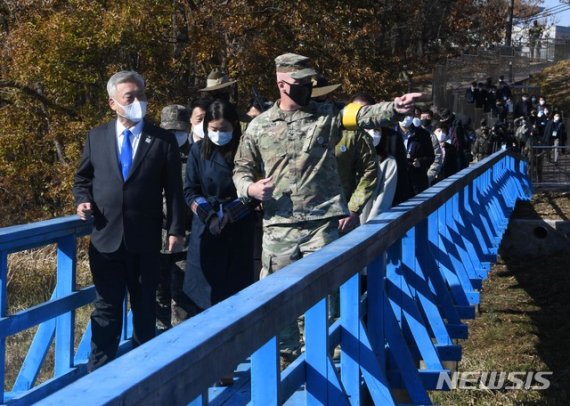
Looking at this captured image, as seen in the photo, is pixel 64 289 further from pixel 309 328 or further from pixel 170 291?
pixel 309 328

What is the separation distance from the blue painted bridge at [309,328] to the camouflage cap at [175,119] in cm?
122

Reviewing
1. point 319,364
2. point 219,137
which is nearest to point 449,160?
point 219,137

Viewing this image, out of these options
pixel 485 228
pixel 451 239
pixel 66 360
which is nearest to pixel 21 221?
pixel 485 228

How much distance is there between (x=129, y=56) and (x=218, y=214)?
14254 mm

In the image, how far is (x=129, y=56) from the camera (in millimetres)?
19641

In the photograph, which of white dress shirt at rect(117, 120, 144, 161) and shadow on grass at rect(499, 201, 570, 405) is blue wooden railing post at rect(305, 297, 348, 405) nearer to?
white dress shirt at rect(117, 120, 144, 161)

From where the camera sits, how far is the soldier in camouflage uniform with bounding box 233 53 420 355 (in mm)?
5453

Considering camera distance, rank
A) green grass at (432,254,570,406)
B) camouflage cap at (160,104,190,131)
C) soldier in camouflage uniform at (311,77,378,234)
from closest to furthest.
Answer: soldier in camouflage uniform at (311,77,378,234) → camouflage cap at (160,104,190,131) → green grass at (432,254,570,406)

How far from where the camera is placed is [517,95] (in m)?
49.3

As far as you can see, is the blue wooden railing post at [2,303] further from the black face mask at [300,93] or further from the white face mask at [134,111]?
the black face mask at [300,93]

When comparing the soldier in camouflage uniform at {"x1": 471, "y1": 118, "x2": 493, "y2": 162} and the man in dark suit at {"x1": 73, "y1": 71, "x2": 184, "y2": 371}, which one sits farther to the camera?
the soldier in camouflage uniform at {"x1": 471, "y1": 118, "x2": 493, "y2": 162}

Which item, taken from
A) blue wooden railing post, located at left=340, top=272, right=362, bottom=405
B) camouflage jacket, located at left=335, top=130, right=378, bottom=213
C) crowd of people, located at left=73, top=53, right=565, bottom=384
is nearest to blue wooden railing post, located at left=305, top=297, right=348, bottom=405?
blue wooden railing post, located at left=340, top=272, right=362, bottom=405

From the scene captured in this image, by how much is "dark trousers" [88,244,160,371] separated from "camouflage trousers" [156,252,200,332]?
708 mm

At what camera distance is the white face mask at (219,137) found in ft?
19.7
